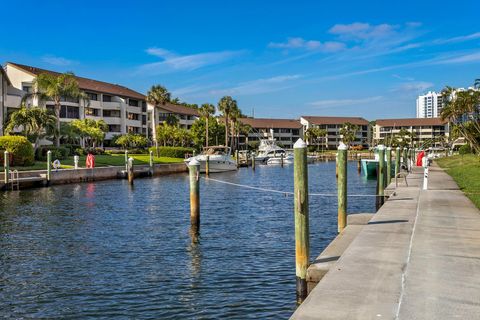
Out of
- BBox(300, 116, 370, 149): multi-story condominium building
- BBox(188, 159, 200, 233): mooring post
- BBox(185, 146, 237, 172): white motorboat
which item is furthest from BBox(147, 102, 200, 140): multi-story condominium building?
BBox(188, 159, 200, 233): mooring post

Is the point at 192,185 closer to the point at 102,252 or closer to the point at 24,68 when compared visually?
the point at 102,252

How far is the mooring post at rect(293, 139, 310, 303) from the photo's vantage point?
1162cm

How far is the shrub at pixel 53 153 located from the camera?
56.5 meters

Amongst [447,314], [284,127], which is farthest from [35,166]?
Result: [284,127]

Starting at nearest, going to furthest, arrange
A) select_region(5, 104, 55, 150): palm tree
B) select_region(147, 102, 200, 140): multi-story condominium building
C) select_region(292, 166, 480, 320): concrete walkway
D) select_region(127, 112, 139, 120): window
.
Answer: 1. select_region(292, 166, 480, 320): concrete walkway
2. select_region(5, 104, 55, 150): palm tree
3. select_region(127, 112, 139, 120): window
4. select_region(147, 102, 200, 140): multi-story condominium building

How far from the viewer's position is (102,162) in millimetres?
61500

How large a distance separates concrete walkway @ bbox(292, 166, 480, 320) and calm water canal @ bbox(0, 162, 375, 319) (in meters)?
2.30

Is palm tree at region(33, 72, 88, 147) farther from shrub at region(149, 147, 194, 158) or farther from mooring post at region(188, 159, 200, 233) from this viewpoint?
mooring post at region(188, 159, 200, 233)

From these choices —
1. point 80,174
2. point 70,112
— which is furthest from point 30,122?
point 70,112

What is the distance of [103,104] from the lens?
3930 inches

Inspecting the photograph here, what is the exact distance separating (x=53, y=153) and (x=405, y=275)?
5417 cm

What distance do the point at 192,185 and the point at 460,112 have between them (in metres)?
81.8

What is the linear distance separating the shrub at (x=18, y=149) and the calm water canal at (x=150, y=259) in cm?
1643

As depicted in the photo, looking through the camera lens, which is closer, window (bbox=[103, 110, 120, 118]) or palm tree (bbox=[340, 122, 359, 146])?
window (bbox=[103, 110, 120, 118])
